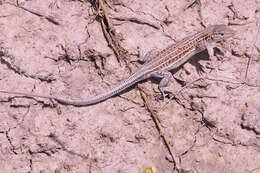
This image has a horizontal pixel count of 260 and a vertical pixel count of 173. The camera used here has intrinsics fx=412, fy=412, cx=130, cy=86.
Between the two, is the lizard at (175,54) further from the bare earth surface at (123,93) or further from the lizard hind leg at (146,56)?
the bare earth surface at (123,93)

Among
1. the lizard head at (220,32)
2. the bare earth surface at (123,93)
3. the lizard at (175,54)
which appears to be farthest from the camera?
the lizard head at (220,32)

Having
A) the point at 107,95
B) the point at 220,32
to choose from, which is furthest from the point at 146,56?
the point at 220,32

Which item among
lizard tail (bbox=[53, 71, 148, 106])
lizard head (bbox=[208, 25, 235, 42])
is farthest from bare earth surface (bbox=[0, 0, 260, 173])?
lizard head (bbox=[208, 25, 235, 42])

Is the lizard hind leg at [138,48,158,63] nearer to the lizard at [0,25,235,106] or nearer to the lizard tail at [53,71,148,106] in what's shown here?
the lizard at [0,25,235,106]

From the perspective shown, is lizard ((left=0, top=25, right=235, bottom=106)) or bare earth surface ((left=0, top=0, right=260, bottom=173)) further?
lizard ((left=0, top=25, right=235, bottom=106))

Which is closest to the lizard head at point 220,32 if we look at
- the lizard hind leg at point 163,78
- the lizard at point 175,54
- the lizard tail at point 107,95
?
the lizard at point 175,54

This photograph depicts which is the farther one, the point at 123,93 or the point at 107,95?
the point at 123,93

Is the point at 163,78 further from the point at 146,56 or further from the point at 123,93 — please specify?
the point at 123,93

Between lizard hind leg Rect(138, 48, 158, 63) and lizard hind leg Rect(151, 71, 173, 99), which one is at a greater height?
lizard hind leg Rect(138, 48, 158, 63)

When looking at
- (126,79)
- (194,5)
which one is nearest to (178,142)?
(126,79)
